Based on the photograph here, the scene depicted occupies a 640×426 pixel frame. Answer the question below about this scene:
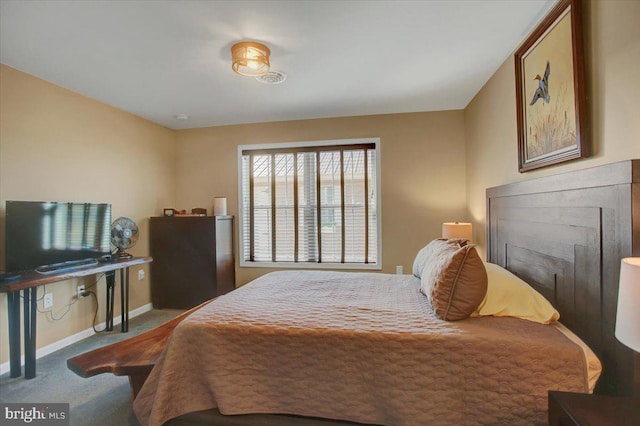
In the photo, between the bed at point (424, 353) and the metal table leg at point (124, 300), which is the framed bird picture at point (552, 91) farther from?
the metal table leg at point (124, 300)

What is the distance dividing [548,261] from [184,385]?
2037 mm

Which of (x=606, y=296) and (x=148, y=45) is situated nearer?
(x=606, y=296)

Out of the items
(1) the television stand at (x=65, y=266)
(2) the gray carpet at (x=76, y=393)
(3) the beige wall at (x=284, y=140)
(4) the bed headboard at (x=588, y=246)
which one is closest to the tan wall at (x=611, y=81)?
(3) the beige wall at (x=284, y=140)

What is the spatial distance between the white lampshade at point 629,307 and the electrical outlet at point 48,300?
12.2 feet

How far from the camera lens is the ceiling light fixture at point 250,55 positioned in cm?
200

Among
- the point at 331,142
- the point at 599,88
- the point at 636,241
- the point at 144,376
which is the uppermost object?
the point at 331,142

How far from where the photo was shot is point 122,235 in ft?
10.0

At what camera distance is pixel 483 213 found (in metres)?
2.85

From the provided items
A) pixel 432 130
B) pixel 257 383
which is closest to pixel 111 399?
pixel 257 383

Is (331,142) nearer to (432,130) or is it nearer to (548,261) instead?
(432,130)

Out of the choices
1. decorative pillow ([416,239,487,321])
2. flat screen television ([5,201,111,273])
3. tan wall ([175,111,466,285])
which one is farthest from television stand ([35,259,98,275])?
decorative pillow ([416,239,487,321])

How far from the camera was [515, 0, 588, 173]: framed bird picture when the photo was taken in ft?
4.66

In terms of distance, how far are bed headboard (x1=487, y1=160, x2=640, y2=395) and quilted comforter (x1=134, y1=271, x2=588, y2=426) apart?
5.8 inches

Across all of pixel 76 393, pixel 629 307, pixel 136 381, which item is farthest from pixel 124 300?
pixel 629 307
